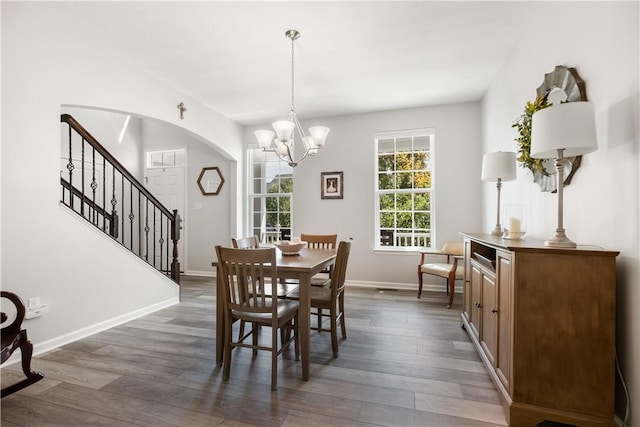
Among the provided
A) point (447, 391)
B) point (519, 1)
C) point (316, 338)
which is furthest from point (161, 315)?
point (519, 1)

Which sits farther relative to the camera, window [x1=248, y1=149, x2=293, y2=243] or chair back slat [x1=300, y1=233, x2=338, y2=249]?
window [x1=248, y1=149, x2=293, y2=243]

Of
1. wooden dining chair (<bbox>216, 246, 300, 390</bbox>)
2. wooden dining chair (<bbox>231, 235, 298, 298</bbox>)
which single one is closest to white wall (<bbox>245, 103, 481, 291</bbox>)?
wooden dining chair (<bbox>231, 235, 298, 298</bbox>)

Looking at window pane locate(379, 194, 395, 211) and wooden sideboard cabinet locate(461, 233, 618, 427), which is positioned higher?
window pane locate(379, 194, 395, 211)

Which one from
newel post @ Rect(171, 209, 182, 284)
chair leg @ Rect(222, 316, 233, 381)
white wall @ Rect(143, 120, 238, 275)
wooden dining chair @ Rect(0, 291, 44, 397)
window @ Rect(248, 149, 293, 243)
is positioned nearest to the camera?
wooden dining chair @ Rect(0, 291, 44, 397)

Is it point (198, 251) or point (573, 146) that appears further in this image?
point (198, 251)

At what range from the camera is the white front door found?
5828 mm

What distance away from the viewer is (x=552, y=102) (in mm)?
2084

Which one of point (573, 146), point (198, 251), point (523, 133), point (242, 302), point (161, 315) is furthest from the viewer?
point (198, 251)

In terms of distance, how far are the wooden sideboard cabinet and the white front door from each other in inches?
217

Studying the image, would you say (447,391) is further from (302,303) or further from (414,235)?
(414,235)

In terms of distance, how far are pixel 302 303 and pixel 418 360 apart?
1.06m

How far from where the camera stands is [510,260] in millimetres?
1703

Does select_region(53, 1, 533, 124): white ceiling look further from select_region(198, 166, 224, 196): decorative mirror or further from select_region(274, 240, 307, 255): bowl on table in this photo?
select_region(274, 240, 307, 255): bowl on table

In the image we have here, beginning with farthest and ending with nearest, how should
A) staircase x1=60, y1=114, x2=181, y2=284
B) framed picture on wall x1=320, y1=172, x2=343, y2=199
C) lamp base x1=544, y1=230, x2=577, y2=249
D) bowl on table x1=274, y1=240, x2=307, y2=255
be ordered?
framed picture on wall x1=320, y1=172, x2=343, y2=199 → staircase x1=60, y1=114, x2=181, y2=284 → bowl on table x1=274, y1=240, x2=307, y2=255 → lamp base x1=544, y1=230, x2=577, y2=249
